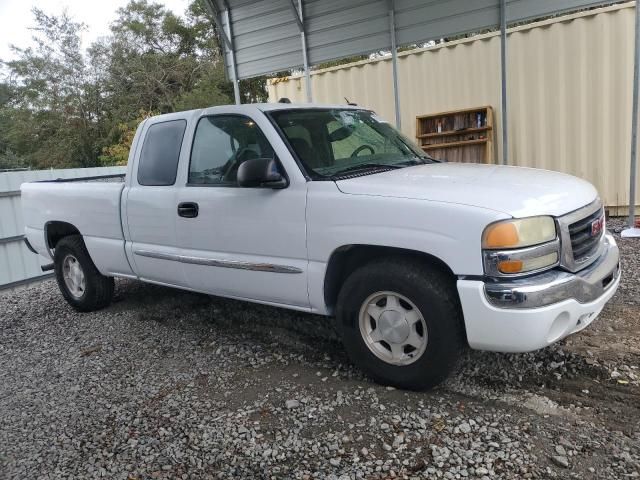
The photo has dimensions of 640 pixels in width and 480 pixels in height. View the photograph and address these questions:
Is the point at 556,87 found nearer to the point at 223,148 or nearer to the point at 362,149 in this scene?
the point at 362,149

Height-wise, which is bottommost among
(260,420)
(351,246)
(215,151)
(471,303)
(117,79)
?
(260,420)

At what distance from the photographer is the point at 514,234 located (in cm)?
288

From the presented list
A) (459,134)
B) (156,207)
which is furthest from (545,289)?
(459,134)

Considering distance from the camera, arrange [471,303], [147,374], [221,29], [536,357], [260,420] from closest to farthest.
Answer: [471,303], [260,420], [536,357], [147,374], [221,29]

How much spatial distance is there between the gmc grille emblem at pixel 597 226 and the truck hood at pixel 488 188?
141 mm

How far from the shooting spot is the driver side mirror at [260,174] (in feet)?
11.9

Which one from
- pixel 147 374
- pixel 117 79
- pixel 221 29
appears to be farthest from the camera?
pixel 117 79

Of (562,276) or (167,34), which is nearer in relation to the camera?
(562,276)

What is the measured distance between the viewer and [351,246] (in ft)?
11.4

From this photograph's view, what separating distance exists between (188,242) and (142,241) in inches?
26.4

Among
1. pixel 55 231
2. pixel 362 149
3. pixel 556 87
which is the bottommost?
pixel 55 231

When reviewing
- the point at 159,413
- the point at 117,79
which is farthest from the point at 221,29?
the point at 117,79

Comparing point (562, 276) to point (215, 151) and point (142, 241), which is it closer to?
point (215, 151)

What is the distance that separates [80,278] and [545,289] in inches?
185
